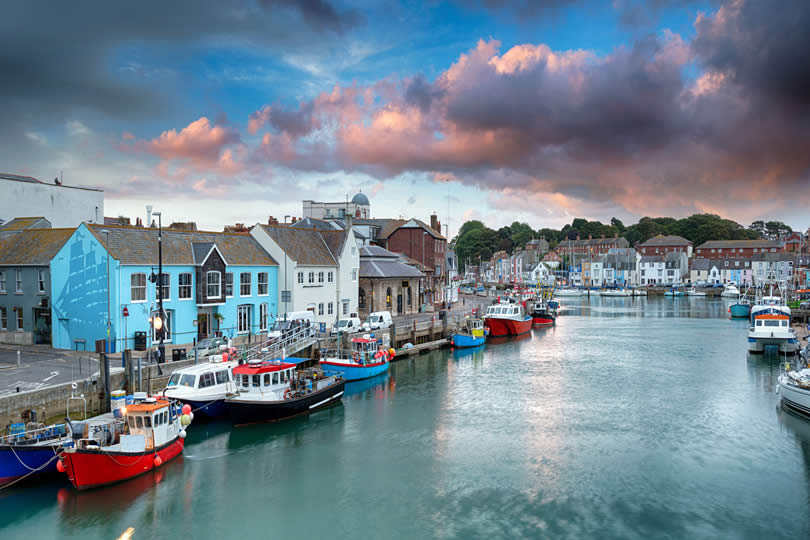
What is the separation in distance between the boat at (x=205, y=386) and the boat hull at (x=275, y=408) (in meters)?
0.63

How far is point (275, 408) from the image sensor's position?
2530 cm

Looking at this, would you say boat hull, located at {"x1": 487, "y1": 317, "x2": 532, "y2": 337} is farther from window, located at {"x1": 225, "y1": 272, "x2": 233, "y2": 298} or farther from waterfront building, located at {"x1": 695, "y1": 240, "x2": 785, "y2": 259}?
waterfront building, located at {"x1": 695, "y1": 240, "x2": 785, "y2": 259}

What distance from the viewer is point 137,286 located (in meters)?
31.2

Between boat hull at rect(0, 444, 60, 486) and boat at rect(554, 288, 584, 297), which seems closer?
boat hull at rect(0, 444, 60, 486)

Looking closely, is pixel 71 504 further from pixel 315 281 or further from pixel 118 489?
pixel 315 281

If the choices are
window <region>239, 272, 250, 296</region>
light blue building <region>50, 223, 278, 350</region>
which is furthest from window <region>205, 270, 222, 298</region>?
window <region>239, 272, 250, 296</region>

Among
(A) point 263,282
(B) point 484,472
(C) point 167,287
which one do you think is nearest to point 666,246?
(A) point 263,282

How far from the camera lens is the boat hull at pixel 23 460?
17.2 metres

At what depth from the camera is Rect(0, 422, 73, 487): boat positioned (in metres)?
17.2

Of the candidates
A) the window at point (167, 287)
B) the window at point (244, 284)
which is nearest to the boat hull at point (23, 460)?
the window at point (167, 287)

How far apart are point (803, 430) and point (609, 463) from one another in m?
10.6

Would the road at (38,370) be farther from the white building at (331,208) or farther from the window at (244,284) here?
the white building at (331,208)

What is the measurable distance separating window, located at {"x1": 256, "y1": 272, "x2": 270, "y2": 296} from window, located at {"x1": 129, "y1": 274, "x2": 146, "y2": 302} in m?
8.55

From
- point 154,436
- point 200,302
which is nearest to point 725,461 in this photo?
point 154,436
